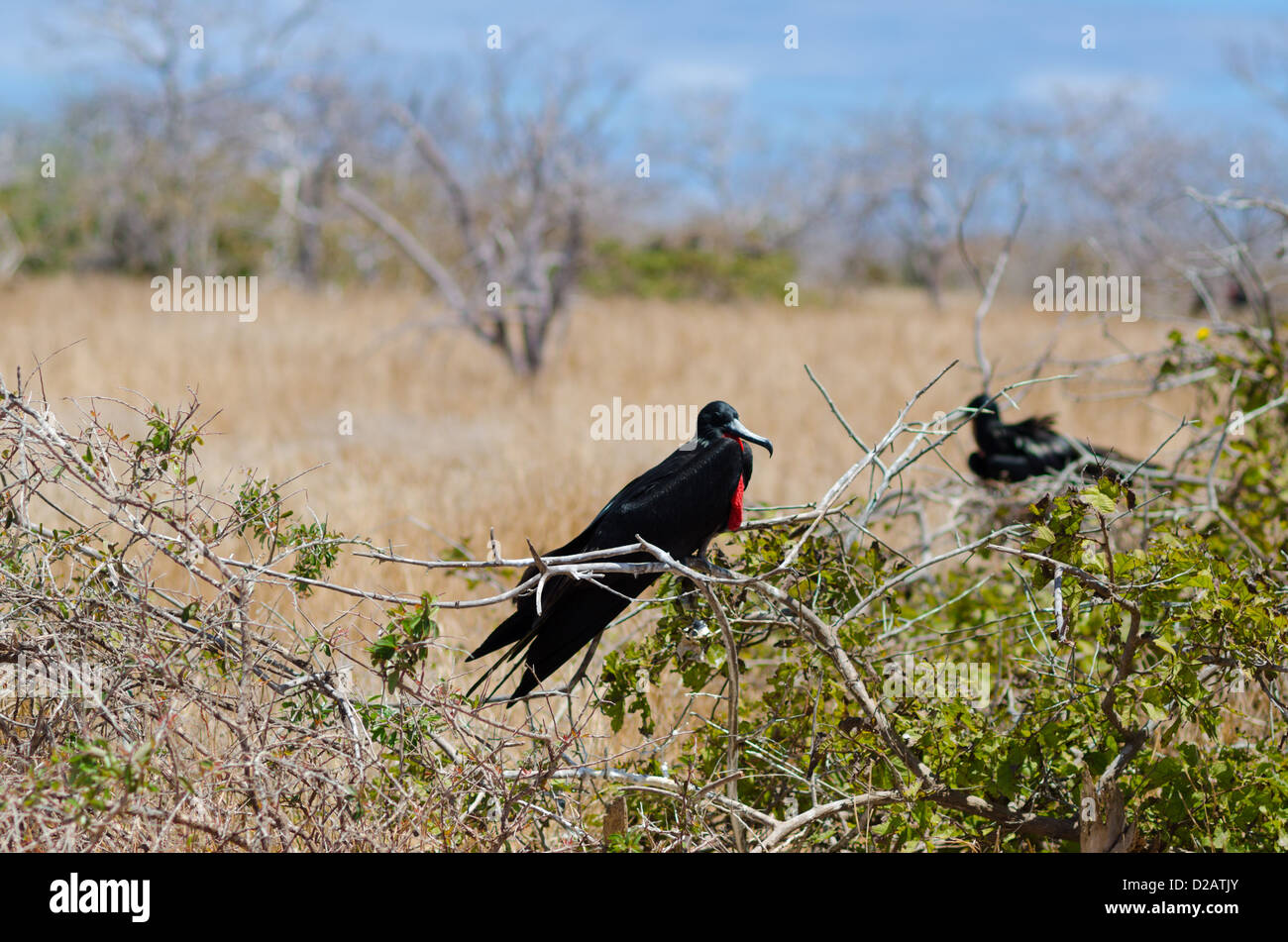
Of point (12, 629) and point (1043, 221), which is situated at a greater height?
point (1043, 221)

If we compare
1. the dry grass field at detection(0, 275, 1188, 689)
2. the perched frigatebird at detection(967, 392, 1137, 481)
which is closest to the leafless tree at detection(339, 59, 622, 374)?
the dry grass field at detection(0, 275, 1188, 689)

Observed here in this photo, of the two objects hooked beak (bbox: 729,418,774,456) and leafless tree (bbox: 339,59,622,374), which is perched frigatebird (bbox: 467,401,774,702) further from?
leafless tree (bbox: 339,59,622,374)

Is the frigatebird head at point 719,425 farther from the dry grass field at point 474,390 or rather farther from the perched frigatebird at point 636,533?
the dry grass field at point 474,390

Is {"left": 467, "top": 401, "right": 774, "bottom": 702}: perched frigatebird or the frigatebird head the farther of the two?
the frigatebird head

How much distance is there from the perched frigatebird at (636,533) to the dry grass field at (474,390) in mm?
1143

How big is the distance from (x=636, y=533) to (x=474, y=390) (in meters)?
7.73

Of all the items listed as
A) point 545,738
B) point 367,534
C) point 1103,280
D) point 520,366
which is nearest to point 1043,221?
point 520,366

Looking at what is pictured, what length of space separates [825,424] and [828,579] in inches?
215

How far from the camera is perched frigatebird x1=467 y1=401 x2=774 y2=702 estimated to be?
286 centimetres

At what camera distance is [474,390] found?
10445 mm

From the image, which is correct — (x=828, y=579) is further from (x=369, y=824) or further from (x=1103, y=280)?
(x=1103, y=280)

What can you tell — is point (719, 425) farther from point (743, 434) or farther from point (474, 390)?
point (474, 390)

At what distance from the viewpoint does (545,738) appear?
8.34 ft

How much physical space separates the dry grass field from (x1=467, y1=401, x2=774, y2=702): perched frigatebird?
1.14 meters
